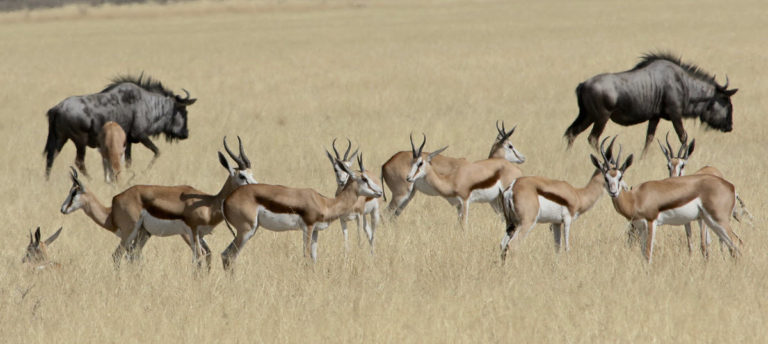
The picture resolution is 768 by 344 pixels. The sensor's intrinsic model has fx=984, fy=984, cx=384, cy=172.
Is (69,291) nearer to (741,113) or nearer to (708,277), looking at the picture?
(708,277)

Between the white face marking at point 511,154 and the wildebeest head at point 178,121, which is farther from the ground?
the wildebeest head at point 178,121

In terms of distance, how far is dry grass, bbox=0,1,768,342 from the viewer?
22.4 feet

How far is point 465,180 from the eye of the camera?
34.2ft

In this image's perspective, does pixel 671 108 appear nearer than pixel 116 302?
No

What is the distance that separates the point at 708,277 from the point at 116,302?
4.54m

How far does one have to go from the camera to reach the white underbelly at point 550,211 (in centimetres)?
850

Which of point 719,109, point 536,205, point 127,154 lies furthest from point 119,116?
point 719,109

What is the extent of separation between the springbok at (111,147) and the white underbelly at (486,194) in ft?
17.7

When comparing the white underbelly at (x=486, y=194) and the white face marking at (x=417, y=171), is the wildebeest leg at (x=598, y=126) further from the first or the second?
the white face marking at (x=417, y=171)

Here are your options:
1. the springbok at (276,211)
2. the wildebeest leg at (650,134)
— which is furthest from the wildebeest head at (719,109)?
the springbok at (276,211)

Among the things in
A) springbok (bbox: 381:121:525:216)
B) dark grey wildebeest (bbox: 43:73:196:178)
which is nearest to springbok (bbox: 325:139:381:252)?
springbok (bbox: 381:121:525:216)

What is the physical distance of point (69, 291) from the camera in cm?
768

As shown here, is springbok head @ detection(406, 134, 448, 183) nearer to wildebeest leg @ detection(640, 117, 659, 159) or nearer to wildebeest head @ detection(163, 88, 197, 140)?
wildebeest leg @ detection(640, 117, 659, 159)

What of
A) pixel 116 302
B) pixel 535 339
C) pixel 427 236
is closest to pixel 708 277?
pixel 535 339
